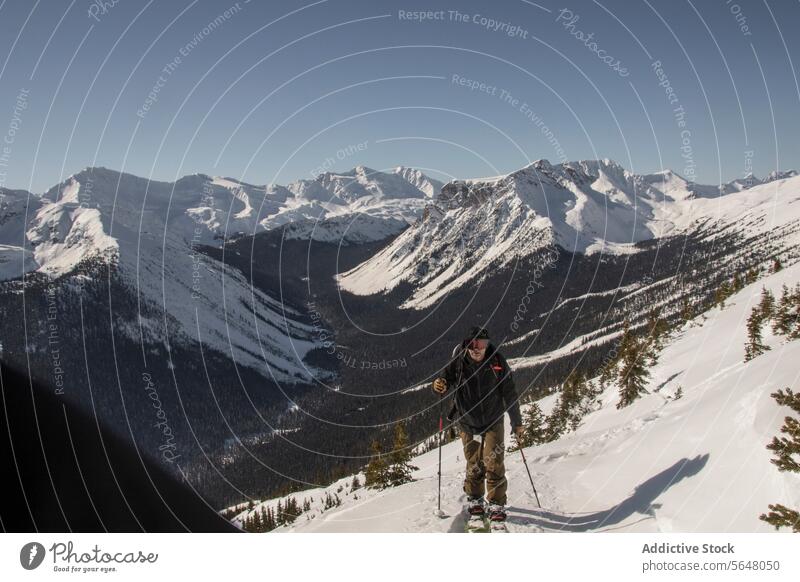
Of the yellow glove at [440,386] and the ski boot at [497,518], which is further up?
the yellow glove at [440,386]

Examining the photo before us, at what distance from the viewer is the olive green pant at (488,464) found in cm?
946

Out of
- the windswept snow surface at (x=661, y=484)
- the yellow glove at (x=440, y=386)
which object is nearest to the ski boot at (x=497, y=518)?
the windswept snow surface at (x=661, y=484)

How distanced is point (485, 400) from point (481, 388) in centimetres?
26

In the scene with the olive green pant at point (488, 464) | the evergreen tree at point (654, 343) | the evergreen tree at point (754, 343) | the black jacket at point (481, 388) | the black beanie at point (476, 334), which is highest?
the black beanie at point (476, 334)

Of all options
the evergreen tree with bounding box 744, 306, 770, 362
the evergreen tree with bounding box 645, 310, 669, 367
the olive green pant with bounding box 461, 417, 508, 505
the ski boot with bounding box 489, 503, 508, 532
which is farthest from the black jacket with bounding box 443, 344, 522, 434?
the evergreen tree with bounding box 645, 310, 669, 367

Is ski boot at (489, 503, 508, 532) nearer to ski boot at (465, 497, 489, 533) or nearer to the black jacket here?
ski boot at (465, 497, 489, 533)

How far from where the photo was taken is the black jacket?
30.6 ft

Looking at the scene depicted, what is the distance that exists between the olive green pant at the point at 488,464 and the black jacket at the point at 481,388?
0.29m

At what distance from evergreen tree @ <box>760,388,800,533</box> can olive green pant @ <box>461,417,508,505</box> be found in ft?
13.9

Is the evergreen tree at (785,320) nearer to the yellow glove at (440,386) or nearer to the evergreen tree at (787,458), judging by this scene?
the evergreen tree at (787,458)

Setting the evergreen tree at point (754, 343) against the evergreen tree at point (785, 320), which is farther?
the evergreen tree at point (785, 320)
